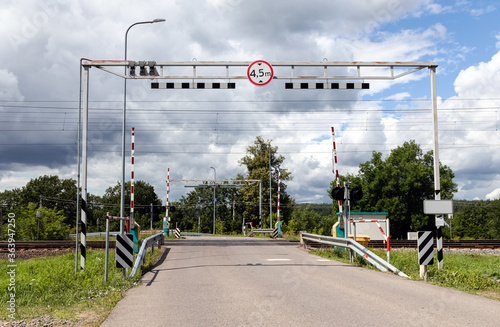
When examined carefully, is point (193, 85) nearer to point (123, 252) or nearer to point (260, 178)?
point (123, 252)

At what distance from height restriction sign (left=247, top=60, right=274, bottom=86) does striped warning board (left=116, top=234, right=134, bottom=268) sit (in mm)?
6282

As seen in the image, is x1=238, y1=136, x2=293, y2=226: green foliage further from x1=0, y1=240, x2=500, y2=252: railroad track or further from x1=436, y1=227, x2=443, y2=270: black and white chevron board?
x1=436, y1=227, x2=443, y2=270: black and white chevron board

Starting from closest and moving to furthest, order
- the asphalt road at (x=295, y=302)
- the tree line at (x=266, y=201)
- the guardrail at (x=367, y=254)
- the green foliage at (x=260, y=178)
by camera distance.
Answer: the asphalt road at (x=295, y=302) → the guardrail at (x=367, y=254) → the tree line at (x=266, y=201) → the green foliage at (x=260, y=178)

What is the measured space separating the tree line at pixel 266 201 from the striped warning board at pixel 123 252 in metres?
20.6

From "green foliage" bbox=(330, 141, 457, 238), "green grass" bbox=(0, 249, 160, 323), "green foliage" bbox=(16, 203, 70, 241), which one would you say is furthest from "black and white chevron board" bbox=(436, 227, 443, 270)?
"green foliage" bbox=(330, 141, 457, 238)

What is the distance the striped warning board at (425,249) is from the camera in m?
11.6

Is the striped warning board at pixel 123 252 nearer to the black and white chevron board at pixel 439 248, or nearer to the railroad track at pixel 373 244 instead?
the black and white chevron board at pixel 439 248

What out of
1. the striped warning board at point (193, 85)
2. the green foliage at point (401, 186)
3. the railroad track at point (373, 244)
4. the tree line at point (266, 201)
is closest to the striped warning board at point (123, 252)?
the striped warning board at point (193, 85)

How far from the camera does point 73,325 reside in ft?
21.2

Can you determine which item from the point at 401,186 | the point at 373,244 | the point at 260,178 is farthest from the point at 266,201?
the point at 373,244

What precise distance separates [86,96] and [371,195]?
A: 171ft

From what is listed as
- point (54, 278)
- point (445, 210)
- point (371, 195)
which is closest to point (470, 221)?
point (371, 195)

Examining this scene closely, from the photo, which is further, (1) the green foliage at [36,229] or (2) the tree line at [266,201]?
(2) the tree line at [266,201]

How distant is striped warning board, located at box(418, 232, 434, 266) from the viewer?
456 inches
